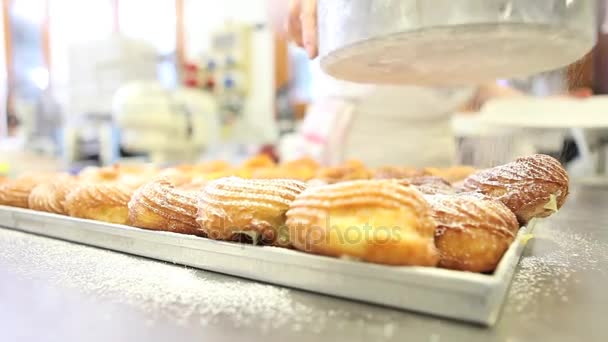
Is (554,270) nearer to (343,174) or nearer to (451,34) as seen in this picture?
(451,34)

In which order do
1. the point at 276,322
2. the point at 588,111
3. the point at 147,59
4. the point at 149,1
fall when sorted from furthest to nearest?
the point at 149,1 → the point at 147,59 → the point at 588,111 → the point at 276,322

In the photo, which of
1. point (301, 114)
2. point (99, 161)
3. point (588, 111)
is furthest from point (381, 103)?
point (301, 114)

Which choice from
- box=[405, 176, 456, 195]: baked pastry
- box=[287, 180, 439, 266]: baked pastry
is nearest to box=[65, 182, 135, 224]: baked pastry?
box=[287, 180, 439, 266]: baked pastry

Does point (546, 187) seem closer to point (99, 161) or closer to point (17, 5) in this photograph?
point (99, 161)

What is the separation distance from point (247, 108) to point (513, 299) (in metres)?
4.05

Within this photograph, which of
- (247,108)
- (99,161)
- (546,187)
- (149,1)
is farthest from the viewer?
(149,1)

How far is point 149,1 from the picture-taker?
18.1 feet

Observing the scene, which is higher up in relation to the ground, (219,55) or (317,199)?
(219,55)

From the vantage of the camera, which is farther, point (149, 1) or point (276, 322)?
point (149, 1)

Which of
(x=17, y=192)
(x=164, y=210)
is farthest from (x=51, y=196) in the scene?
(x=164, y=210)

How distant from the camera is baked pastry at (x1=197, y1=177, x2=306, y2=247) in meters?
0.56

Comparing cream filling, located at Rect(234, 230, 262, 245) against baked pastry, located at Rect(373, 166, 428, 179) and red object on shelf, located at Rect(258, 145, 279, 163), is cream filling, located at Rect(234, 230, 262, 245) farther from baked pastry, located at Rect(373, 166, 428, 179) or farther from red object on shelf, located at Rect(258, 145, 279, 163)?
red object on shelf, located at Rect(258, 145, 279, 163)

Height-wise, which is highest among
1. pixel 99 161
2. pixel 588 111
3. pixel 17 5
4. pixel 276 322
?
pixel 17 5

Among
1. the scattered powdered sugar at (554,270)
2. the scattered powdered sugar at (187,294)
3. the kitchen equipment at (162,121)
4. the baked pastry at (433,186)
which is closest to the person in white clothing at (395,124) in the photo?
the kitchen equipment at (162,121)
